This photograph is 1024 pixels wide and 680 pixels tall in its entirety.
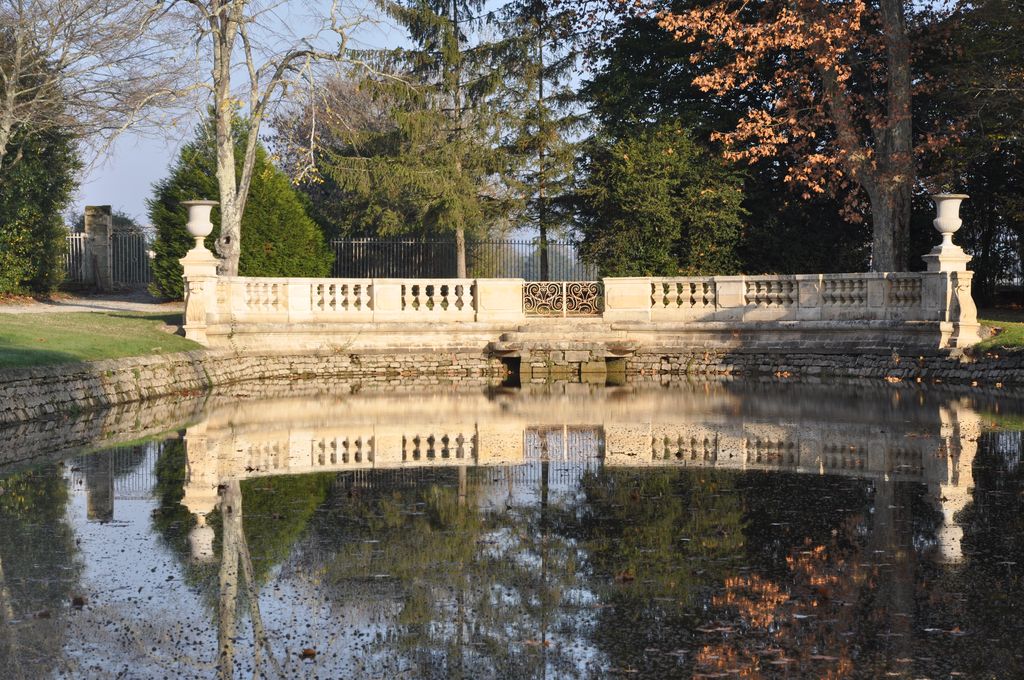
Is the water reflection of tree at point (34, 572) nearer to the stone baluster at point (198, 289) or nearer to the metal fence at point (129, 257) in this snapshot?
the stone baluster at point (198, 289)

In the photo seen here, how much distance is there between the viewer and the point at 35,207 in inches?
1329

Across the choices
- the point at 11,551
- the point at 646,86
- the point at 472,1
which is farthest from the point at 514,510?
the point at 472,1

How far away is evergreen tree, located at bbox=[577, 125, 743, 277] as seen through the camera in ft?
101

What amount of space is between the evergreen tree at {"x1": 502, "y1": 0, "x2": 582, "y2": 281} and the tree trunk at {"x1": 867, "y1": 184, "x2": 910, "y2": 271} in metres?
9.77

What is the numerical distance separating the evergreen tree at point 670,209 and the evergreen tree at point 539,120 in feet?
15.4

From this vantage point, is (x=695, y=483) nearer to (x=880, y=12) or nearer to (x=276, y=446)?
(x=276, y=446)

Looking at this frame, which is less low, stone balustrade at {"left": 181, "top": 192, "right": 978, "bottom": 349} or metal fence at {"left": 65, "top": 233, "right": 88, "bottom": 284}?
metal fence at {"left": 65, "top": 233, "right": 88, "bottom": 284}

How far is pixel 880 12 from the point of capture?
29.0 meters

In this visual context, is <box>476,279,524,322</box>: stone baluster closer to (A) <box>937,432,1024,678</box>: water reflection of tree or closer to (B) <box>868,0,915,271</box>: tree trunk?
(B) <box>868,0,915,271</box>: tree trunk

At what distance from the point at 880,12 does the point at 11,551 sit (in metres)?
25.7

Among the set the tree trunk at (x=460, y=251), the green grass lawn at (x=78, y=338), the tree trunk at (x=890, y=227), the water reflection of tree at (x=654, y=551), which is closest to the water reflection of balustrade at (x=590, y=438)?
the water reflection of tree at (x=654, y=551)

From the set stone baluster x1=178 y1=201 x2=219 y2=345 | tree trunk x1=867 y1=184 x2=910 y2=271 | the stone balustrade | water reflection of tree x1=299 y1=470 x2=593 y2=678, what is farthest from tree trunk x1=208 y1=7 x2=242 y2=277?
water reflection of tree x1=299 y1=470 x2=593 y2=678

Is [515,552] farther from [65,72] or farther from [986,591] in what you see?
[65,72]

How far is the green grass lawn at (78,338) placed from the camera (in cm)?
1722
